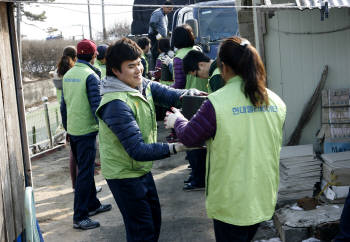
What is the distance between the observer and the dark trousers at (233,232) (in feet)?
9.93

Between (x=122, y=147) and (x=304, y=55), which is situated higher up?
(x=304, y=55)

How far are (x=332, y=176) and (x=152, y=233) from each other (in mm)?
2351

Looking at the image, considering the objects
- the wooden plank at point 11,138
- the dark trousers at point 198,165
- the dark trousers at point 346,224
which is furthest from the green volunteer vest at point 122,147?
the dark trousers at point 198,165

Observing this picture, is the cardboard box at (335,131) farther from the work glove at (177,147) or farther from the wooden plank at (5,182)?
the wooden plank at (5,182)

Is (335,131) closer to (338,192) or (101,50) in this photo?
(338,192)

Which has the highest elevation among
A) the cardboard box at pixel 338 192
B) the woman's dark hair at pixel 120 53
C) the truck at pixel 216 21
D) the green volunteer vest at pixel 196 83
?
the truck at pixel 216 21

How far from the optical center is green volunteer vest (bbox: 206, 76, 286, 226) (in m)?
2.85

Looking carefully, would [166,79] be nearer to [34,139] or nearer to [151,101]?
[34,139]

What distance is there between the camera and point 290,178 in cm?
538

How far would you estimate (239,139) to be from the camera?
2.86 metres

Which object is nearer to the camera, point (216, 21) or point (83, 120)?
point (83, 120)

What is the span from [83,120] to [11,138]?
2013 mm

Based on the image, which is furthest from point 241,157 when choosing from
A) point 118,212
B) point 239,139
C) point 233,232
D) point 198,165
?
point 198,165

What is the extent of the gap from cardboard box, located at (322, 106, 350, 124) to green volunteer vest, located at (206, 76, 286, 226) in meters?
2.83
